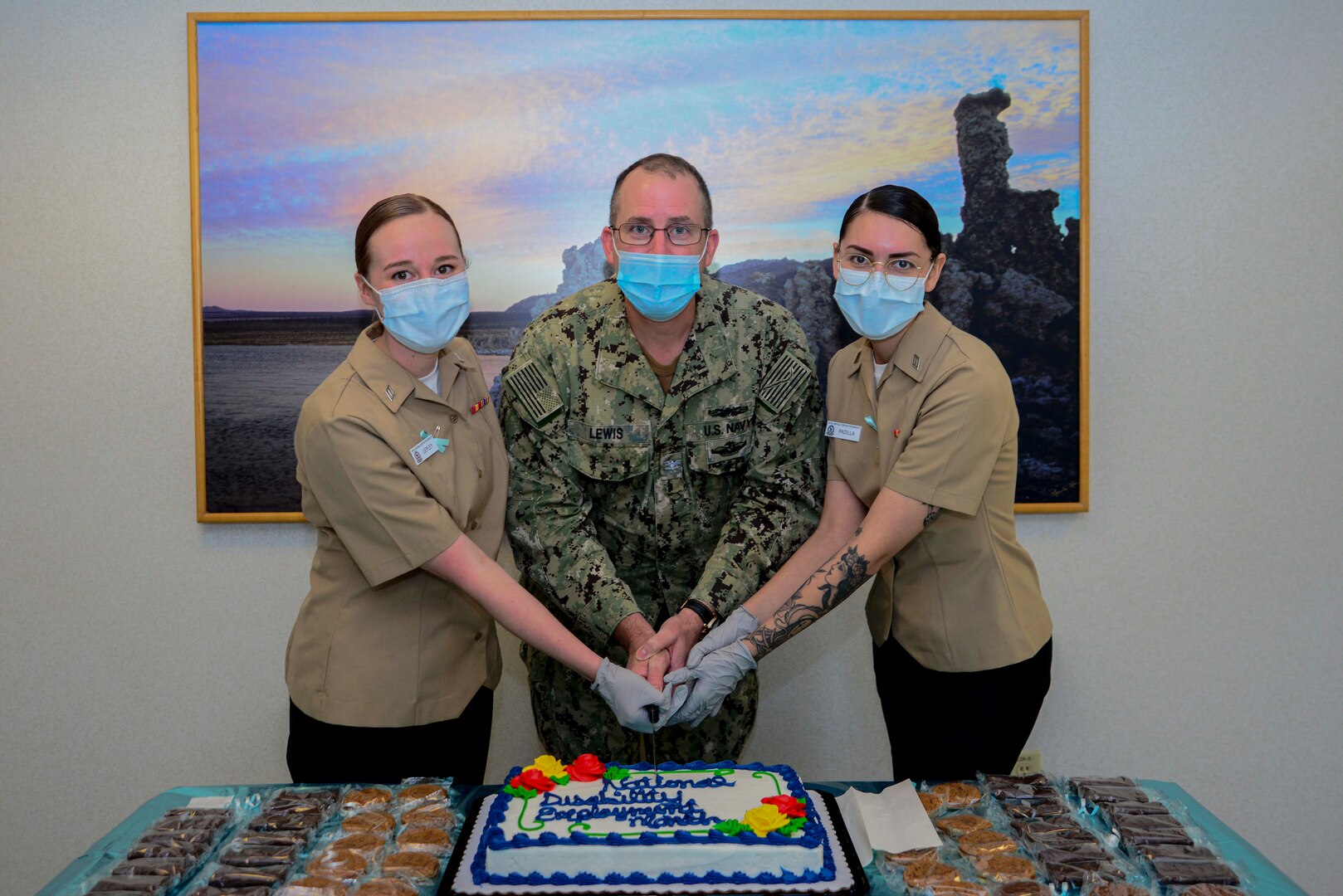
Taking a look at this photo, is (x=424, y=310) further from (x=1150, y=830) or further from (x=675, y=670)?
(x=1150, y=830)

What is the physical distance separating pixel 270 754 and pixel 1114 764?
8.89 feet

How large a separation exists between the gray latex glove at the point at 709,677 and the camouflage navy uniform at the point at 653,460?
0.65 feet

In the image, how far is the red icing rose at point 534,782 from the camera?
1.68 m

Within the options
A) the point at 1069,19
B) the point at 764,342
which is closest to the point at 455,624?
the point at 764,342

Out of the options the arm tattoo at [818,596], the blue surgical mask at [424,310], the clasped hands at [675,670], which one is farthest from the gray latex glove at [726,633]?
the blue surgical mask at [424,310]

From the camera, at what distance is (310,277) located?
115 inches

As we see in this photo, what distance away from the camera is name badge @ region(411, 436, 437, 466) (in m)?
1.96

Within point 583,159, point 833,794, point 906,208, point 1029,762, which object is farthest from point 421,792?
point 1029,762

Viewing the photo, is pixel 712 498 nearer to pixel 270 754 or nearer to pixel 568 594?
pixel 568 594

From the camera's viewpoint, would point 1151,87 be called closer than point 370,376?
No

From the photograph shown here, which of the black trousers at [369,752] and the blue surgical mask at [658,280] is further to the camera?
the blue surgical mask at [658,280]

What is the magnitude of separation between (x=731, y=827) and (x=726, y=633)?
67cm

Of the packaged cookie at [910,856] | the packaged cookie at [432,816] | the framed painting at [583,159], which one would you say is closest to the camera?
the packaged cookie at [910,856]

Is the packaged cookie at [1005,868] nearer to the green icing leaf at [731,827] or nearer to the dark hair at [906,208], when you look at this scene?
the green icing leaf at [731,827]
